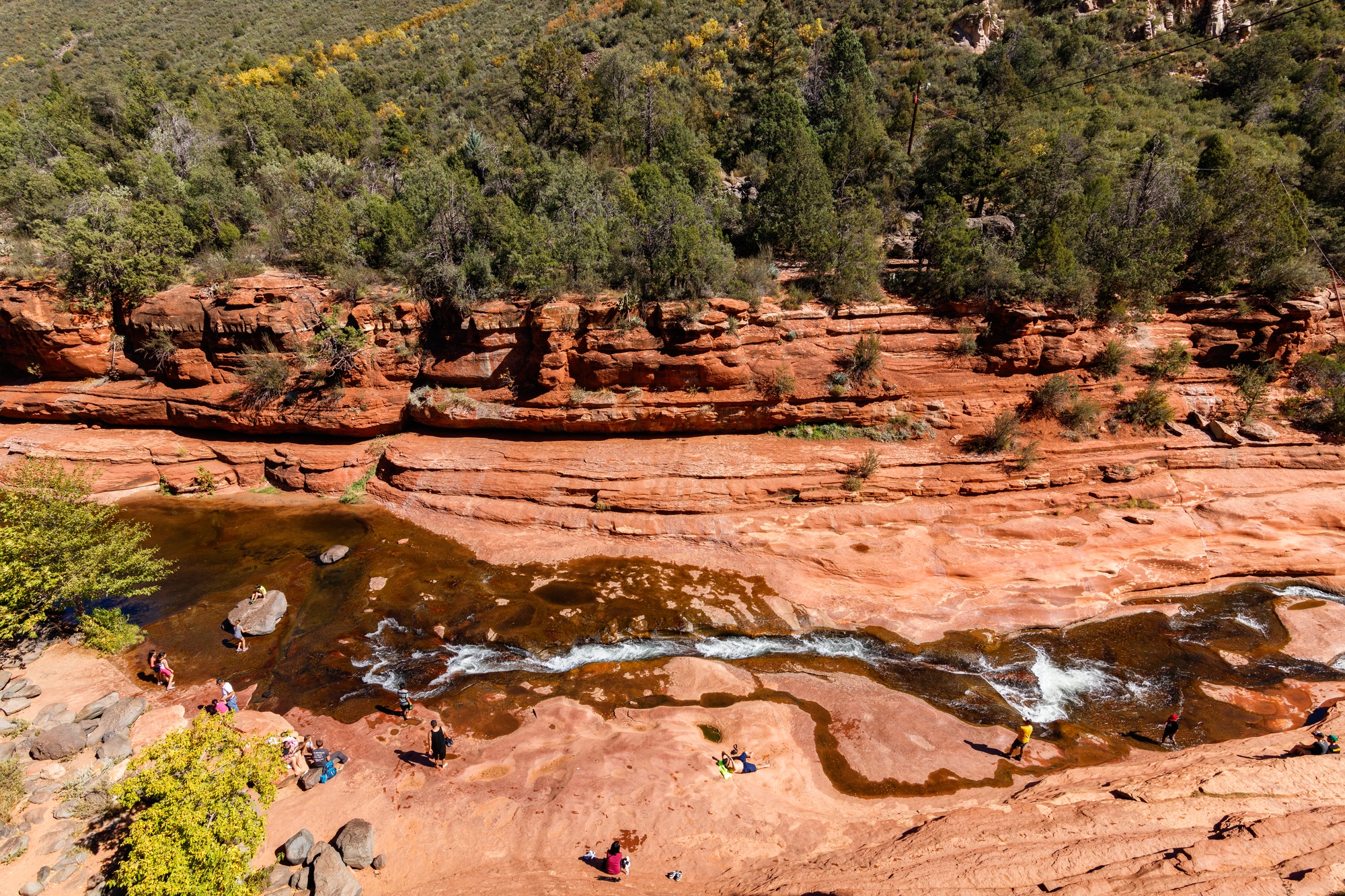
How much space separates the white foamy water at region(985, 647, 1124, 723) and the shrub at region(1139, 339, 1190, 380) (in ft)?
42.5

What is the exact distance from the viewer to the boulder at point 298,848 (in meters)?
9.45

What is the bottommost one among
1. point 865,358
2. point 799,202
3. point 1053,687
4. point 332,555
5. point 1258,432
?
point 1053,687

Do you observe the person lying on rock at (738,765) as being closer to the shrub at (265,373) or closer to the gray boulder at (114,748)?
the gray boulder at (114,748)

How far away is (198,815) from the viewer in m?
8.34

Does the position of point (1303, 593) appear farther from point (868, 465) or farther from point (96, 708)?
point (96, 708)

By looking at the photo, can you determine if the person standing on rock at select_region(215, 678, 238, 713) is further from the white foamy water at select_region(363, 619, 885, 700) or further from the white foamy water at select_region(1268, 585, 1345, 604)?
the white foamy water at select_region(1268, 585, 1345, 604)

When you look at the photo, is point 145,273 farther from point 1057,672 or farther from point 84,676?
point 1057,672

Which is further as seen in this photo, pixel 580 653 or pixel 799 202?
pixel 799 202

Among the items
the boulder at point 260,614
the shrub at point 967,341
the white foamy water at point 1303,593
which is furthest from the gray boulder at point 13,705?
the white foamy water at point 1303,593

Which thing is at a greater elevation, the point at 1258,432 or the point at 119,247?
the point at 119,247

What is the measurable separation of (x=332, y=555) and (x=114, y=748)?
7.63 m

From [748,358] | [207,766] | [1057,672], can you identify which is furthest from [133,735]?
[1057,672]

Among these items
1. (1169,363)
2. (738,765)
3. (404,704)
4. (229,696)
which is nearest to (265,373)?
(229,696)

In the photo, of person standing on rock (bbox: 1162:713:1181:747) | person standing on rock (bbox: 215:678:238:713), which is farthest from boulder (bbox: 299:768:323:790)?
person standing on rock (bbox: 1162:713:1181:747)
